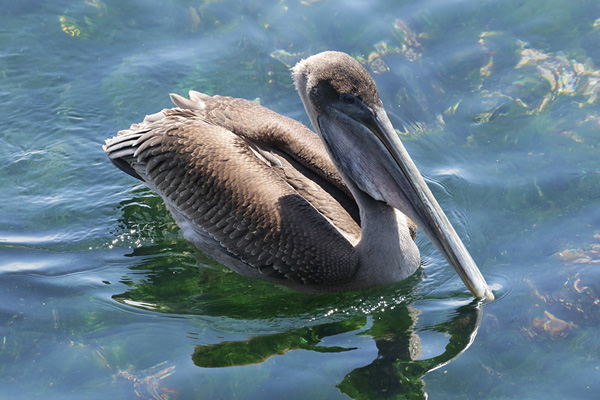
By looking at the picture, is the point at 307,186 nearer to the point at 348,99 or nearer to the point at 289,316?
the point at 348,99

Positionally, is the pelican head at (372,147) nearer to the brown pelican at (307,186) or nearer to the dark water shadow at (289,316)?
the brown pelican at (307,186)

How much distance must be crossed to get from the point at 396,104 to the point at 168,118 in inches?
101

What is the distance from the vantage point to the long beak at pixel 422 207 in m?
5.47

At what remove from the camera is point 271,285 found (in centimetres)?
618

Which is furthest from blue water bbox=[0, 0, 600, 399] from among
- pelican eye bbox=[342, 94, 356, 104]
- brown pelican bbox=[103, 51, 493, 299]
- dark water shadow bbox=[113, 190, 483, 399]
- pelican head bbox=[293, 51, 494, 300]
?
pelican eye bbox=[342, 94, 356, 104]

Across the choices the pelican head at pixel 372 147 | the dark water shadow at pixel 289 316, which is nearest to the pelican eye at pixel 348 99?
the pelican head at pixel 372 147

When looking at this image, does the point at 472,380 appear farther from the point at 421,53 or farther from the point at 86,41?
the point at 86,41

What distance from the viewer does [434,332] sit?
5.47 meters

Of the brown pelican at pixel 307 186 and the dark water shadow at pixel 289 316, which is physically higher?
the brown pelican at pixel 307 186

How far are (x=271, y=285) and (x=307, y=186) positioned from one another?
0.84 m

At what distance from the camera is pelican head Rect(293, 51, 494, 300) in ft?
18.0

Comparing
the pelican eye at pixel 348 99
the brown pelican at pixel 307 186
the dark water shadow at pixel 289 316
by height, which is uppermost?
the pelican eye at pixel 348 99

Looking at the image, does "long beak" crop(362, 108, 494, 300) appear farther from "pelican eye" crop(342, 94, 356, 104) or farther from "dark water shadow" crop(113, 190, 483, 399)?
"dark water shadow" crop(113, 190, 483, 399)

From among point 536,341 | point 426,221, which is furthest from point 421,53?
point 536,341
